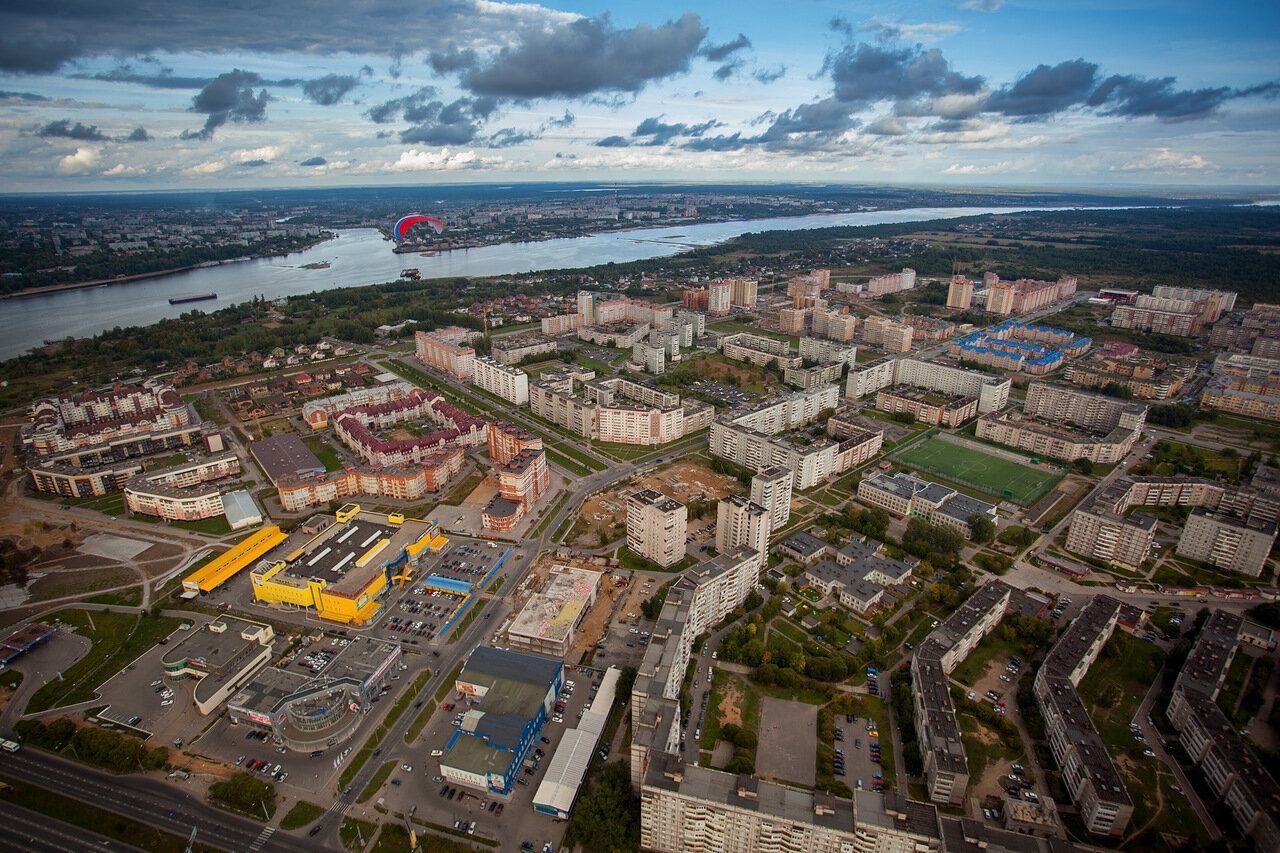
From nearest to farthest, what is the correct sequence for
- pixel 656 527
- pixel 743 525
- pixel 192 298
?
pixel 743 525 < pixel 656 527 < pixel 192 298

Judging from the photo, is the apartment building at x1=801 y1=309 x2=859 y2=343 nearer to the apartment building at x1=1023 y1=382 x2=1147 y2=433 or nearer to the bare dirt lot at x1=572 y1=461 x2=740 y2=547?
the apartment building at x1=1023 y1=382 x2=1147 y2=433

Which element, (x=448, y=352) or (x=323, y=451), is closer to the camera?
(x=323, y=451)

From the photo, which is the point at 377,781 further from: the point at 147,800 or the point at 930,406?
the point at 930,406

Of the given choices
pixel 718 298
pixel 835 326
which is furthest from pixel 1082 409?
pixel 718 298

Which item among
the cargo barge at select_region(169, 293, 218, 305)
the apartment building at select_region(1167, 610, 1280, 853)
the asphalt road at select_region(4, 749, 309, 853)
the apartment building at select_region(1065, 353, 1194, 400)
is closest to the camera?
the apartment building at select_region(1167, 610, 1280, 853)

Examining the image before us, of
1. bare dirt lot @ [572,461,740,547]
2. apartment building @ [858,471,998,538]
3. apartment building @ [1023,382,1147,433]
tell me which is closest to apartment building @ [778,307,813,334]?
apartment building @ [1023,382,1147,433]

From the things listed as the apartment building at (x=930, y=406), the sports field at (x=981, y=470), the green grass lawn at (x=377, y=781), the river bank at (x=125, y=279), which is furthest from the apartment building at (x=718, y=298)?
the river bank at (x=125, y=279)
